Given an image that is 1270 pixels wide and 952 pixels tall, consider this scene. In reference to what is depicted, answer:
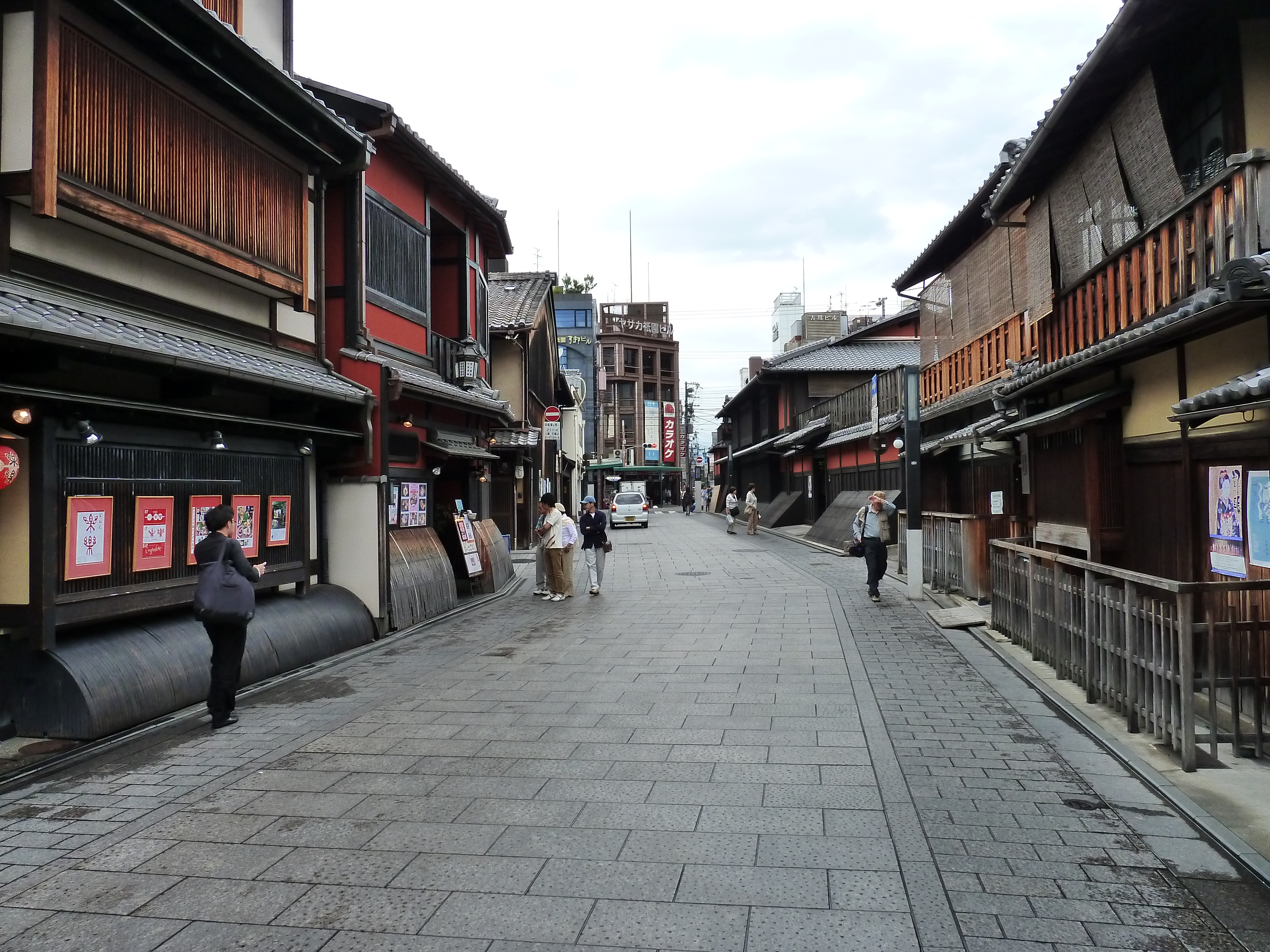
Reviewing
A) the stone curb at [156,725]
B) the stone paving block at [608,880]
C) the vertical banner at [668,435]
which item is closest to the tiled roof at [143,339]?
the stone curb at [156,725]

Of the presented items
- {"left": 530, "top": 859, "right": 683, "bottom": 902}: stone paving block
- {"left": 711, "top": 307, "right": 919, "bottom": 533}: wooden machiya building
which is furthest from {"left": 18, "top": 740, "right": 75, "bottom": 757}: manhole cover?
{"left": 711, "top": 307, "right": 919, "bottom": 533}: wooden machiya building

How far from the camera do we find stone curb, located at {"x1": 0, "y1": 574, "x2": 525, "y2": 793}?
6031mm

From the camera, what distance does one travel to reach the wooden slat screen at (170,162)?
23.8 feet

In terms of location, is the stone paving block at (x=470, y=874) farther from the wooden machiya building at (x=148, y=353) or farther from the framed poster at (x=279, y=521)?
the framed poster at (x=279, y=521)

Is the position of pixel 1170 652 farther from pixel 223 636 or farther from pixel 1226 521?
pixel 223 636

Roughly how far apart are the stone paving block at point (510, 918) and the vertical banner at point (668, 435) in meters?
77.3

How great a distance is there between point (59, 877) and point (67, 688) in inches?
107

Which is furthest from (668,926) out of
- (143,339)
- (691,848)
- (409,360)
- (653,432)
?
(653,432)

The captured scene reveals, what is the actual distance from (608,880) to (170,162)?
789cm

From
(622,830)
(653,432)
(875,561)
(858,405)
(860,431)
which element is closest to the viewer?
(622,830)

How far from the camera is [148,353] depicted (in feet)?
23.0

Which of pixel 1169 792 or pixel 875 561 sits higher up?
pixel 875 561

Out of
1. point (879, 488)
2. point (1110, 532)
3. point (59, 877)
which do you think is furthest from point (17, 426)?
point (879, 488)

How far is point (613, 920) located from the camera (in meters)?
3.88
